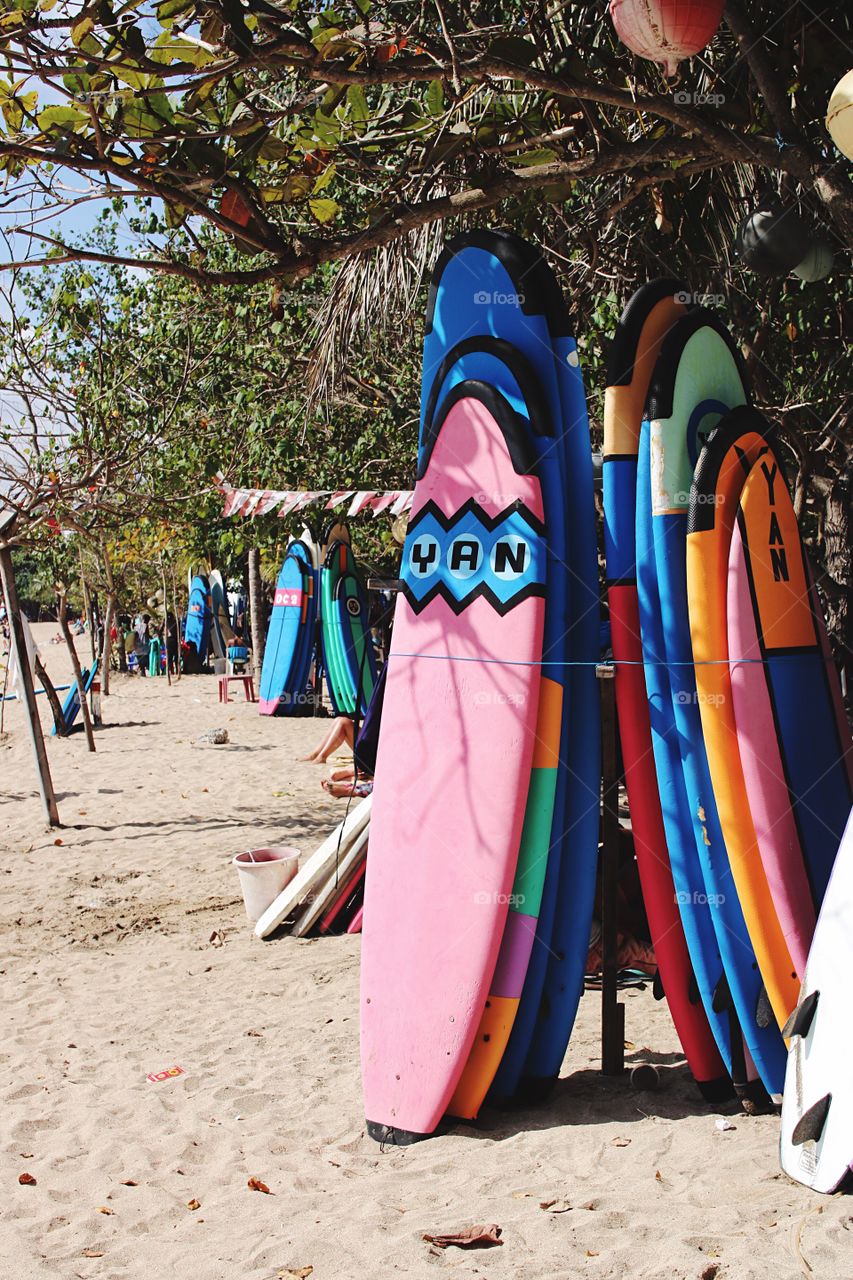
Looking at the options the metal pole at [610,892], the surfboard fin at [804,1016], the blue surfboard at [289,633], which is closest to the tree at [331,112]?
the metal pole at [610,892]

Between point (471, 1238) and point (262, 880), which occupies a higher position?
point (262, 880)

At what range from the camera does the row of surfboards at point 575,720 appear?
11.2 feet

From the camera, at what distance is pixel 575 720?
12.2 feet

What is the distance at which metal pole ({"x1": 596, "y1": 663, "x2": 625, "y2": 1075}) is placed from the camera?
377 centimetres

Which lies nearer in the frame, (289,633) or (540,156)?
(540,156)

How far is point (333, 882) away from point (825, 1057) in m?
3.24

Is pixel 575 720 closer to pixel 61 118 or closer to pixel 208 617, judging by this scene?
pixel 61 118

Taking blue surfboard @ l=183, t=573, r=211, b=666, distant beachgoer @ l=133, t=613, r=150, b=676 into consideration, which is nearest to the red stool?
blue surfboard @ l=183, t=573, r=211, b=666

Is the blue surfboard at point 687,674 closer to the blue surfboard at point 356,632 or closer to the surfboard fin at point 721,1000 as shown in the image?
the surfboard fin at point 721,1000

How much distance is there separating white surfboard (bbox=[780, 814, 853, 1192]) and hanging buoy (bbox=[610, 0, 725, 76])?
7.18 feet

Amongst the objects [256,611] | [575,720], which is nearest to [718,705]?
[575,720]

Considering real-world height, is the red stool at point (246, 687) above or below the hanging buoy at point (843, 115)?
below

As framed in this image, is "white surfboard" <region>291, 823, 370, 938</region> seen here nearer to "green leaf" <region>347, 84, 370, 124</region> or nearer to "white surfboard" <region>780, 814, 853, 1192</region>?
"white surfboard" <region>780, 814, 853, 1192</region>

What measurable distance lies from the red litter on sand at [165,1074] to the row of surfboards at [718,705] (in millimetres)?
1850
